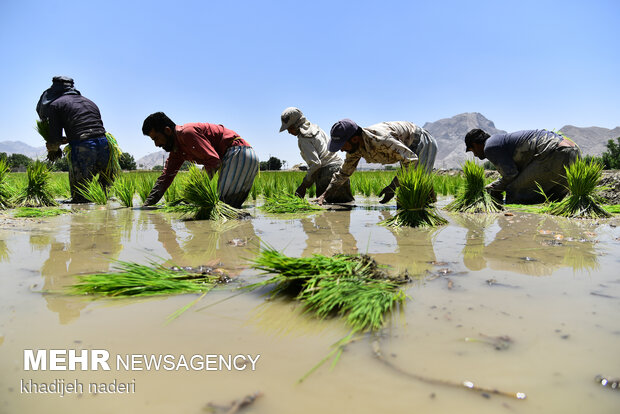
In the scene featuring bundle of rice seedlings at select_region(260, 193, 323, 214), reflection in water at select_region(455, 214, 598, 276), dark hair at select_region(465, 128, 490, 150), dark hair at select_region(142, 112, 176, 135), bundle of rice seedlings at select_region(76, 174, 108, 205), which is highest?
dark hair at select_region(465, 128, 490, 150)

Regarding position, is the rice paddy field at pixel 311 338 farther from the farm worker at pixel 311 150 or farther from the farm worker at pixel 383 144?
the farm worker at pixel 311 150

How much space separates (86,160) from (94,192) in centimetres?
51

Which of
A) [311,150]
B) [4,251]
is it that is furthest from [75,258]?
[311,150]

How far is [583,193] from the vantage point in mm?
4211

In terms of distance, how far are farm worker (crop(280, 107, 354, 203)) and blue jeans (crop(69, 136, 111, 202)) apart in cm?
272

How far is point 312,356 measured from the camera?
1070mm

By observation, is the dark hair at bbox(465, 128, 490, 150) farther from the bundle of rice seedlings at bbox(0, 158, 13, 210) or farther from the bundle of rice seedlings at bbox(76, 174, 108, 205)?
the bundle of rice seedlings at bbox(0, 158, 13, 210)

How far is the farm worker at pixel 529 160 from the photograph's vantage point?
526cm

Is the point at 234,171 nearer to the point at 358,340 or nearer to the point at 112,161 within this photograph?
the point at 112,161

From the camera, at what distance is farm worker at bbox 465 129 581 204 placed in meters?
5.26

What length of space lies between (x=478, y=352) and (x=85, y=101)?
243 inches

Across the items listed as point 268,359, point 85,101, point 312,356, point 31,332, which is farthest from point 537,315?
point 85,101

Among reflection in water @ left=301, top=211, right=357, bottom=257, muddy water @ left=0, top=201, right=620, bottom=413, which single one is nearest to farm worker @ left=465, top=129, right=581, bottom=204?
reflection in water @ left=301, top=211, right=357, bottom=257

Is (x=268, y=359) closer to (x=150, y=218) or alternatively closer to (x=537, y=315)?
(x=537, y=315)
